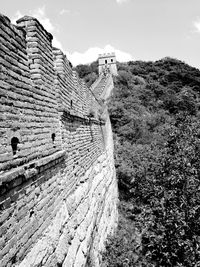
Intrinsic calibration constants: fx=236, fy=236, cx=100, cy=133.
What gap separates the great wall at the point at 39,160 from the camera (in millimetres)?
2504


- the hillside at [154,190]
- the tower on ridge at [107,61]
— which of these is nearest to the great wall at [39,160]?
the hillside at [154,190]

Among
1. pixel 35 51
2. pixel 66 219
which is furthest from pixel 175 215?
pixel 35 51

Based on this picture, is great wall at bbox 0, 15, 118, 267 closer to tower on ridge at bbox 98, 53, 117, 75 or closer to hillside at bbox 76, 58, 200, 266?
hillside at bbox 76, 58, 200, 266

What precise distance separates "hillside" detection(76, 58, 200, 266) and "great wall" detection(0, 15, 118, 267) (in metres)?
2.85

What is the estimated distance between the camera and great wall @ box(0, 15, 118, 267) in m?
2.50

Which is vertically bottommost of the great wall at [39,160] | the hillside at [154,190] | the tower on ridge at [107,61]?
the hillside at [154,190]

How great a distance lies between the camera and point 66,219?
385cm

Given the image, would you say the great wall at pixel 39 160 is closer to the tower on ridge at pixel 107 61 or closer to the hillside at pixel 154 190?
the hillside at pixel 154 190

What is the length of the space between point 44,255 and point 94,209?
2.87 metres

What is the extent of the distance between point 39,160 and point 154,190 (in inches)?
292

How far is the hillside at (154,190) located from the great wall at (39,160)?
112 inches

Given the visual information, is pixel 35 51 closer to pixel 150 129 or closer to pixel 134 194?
pixel 134 194

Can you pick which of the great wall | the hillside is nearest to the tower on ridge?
the hillside

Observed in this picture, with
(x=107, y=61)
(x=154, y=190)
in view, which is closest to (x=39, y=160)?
(x=154, y=190)
